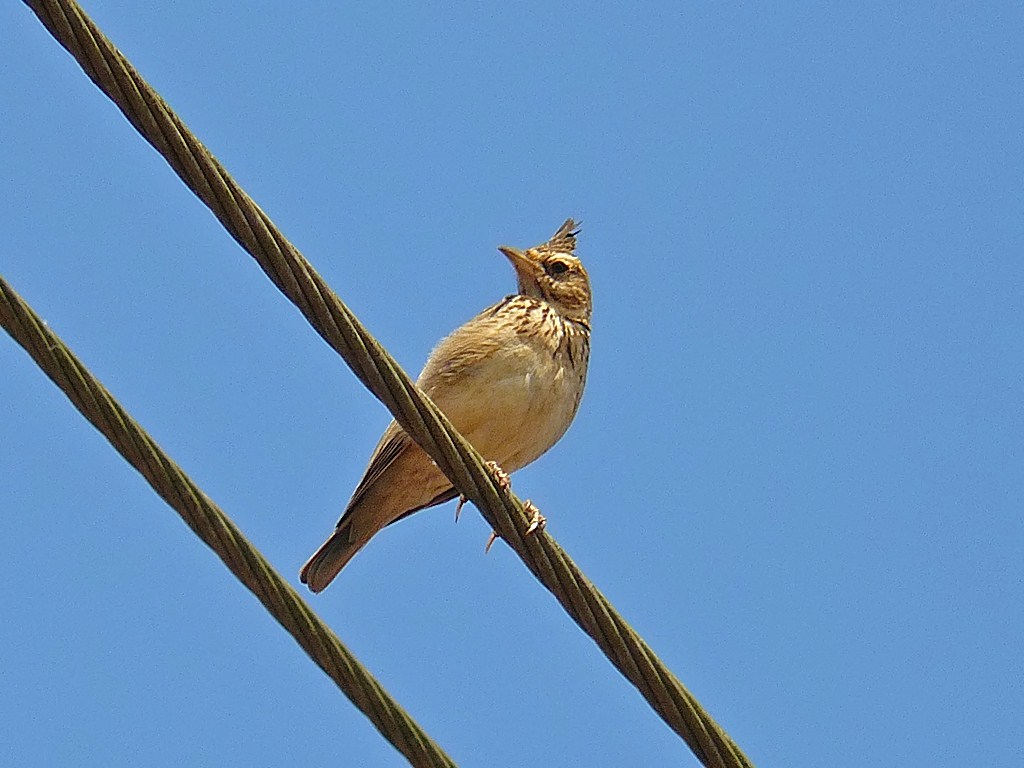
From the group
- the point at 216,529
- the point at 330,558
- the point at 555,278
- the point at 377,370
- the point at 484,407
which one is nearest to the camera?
the point at 216,529

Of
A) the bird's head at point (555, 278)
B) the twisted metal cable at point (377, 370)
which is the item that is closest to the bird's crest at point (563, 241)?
the bird's head at point (555, 278)

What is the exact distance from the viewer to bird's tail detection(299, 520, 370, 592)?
874 centimetres

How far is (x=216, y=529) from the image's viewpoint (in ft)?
14.6

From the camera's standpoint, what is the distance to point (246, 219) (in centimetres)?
448

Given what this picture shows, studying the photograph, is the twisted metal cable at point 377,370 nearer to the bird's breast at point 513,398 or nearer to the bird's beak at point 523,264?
the bird's breast at point 513,398

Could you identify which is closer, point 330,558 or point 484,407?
point 484,407

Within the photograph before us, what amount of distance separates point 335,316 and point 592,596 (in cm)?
118

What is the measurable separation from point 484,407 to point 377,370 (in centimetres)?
350

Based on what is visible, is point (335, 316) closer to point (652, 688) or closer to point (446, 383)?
point (652, 688)

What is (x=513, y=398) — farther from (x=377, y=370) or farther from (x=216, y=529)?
(x=216, y=529)

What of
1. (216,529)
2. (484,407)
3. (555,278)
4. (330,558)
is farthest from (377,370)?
(555,278)

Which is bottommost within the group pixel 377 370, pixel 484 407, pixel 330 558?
pixel 377 370

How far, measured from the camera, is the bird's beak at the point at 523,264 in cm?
956

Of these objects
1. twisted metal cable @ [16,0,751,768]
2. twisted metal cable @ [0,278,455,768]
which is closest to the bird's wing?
twisted metal cable @ [16,0,751,768]
